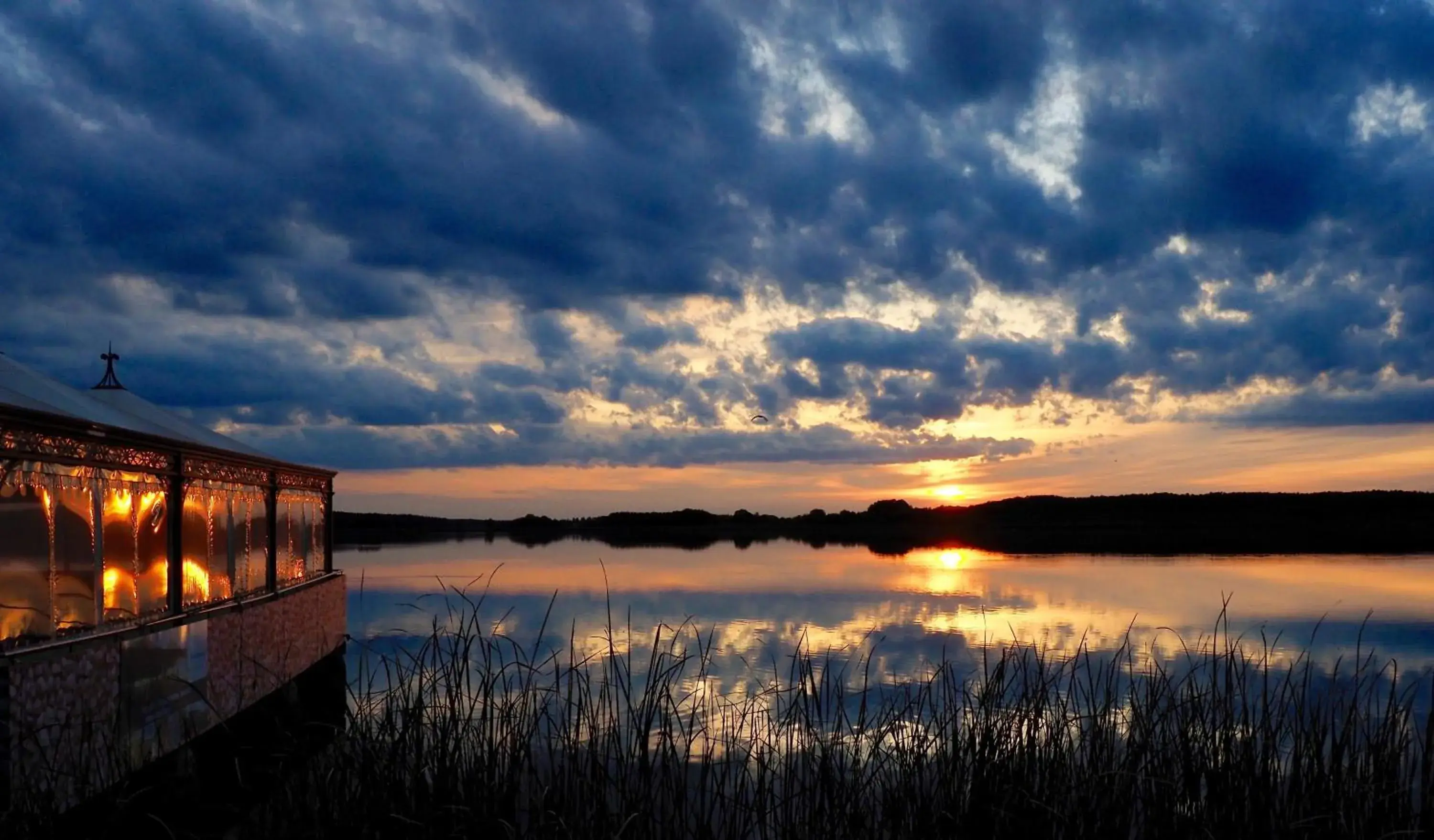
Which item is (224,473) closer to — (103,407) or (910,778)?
(103,407)

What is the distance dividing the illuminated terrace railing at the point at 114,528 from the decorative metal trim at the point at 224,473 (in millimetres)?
24

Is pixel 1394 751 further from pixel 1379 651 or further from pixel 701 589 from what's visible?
pixel 701 589

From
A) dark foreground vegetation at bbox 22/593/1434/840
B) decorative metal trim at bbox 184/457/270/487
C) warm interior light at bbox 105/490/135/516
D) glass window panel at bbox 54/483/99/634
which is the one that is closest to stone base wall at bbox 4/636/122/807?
glass window panel at bbox 54/483/99/634

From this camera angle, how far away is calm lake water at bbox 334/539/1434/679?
18219 mm

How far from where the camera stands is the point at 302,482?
1603 centimetres

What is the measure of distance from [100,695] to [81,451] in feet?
5.96

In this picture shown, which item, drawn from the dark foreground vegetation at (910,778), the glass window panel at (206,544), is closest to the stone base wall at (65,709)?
the dark foreground vegetation at (910,778)

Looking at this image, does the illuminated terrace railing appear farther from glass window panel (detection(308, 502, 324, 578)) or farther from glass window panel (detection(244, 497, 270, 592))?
glass window panel (detection(308, 502, 324, 578))

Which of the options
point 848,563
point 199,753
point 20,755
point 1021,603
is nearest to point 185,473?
point 199,753

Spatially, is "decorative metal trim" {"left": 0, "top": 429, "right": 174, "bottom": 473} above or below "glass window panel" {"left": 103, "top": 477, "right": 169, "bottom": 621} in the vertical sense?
above

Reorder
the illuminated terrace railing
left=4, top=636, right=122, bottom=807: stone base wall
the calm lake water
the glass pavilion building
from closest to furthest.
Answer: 1. left=4, top=636, right=122, bottom=807: stone base wall
2. the glass pavilion building
3. the illuminated terrace railing
4. the calm lake water

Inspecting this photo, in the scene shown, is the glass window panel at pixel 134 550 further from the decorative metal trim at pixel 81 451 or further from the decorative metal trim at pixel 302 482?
the decorative metal trim at pixel 302 482

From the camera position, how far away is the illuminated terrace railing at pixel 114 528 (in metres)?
7.50

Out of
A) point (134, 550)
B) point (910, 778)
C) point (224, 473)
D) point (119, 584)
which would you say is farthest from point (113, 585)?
point (910, 778)
